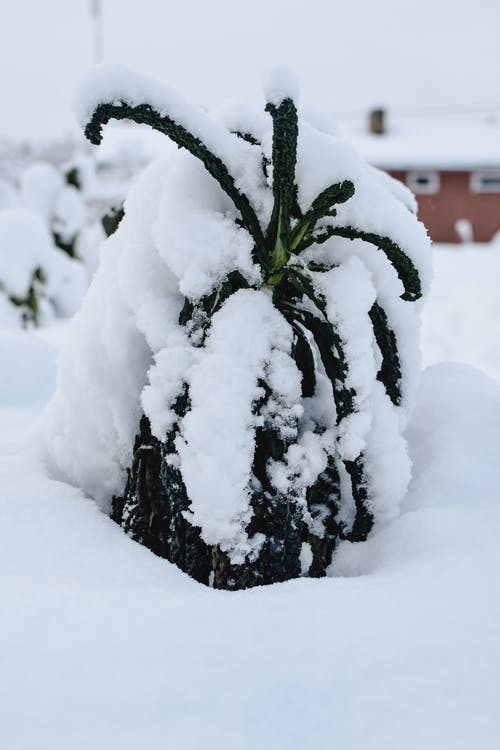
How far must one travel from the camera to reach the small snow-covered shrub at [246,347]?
1402 millimetres

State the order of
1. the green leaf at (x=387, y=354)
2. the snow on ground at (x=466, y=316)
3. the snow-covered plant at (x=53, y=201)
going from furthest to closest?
the snow-covered plant at (x=53, y=201)
the snow on ground at (x=466, y=316)
the green leaf at (x=387, y=354)

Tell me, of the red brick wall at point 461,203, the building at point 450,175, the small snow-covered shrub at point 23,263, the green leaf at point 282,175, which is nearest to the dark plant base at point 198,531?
the green leaf at point 282,175

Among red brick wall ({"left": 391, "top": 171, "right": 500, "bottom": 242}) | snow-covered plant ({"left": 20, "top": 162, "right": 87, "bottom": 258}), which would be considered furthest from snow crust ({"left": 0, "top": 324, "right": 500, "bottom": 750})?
red brick wall ({"left": 391, "top": 171, "right": 500, "bottom": 242})

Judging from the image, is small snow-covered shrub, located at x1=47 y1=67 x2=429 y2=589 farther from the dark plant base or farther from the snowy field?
the snowy field

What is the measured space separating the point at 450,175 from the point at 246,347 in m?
23.2

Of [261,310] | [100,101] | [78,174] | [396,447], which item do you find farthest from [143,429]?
[78,174]

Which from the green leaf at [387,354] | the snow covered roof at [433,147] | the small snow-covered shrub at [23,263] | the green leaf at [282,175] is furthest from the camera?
the snow covered roof at [433,147]

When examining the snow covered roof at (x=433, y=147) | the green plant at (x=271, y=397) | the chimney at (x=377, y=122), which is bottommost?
the green plant at (x=271, y=397)

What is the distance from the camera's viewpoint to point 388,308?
5.39 feet

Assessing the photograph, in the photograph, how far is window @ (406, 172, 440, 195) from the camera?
2300 centimetres

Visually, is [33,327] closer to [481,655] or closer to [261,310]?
[261,310]

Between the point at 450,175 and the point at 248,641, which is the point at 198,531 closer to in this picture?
the point at 248,641

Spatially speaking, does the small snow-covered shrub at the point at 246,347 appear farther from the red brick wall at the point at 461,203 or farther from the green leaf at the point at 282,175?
the red brick wall at the point at 461,203

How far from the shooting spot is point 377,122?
24.3 m
